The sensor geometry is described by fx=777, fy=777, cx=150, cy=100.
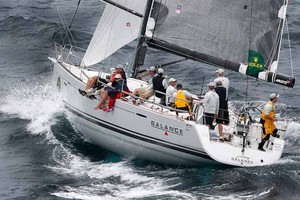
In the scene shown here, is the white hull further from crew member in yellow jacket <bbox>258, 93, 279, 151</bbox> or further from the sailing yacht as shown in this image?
crew member in yellow jacket <bbox>258, 93, 279, 151</bbox>

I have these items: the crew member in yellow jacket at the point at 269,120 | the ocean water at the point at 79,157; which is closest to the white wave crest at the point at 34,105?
the ocean water at the point at 79,157

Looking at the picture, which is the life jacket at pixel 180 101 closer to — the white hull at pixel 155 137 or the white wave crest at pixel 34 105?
the white hull at pixel 155 137

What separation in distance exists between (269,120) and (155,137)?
3064 mm

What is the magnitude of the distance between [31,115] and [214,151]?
25.7 ft

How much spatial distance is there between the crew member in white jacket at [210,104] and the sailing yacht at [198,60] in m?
0.19

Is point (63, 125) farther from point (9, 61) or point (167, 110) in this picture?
point (9, 61)

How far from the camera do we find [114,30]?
23.7m

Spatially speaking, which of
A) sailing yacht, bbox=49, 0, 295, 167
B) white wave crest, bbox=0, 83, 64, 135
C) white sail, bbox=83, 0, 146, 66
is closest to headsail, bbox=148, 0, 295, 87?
sailing yacht, bbox=49, 0, 295, 167

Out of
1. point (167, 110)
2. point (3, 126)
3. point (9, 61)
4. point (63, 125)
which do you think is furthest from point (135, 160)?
point (9, 61)

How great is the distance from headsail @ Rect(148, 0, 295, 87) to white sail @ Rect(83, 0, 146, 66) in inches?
57.6

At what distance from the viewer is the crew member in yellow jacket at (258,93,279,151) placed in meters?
20.5

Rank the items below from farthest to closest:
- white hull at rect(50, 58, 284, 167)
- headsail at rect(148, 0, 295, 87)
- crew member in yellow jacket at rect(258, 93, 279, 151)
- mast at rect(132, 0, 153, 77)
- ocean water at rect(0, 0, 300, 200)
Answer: mast at rect(132, 0, 153, 77) → headsail at rect(148, 0, 295, 87) → crew member in yellow jacket at rect(258, 93, 279, 151) → white hull at rect(50, 58, 284, 167) → ocean water at rect(0, 0, 300, 200)

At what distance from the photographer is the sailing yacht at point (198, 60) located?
20.0 meters

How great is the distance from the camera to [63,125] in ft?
79.7
